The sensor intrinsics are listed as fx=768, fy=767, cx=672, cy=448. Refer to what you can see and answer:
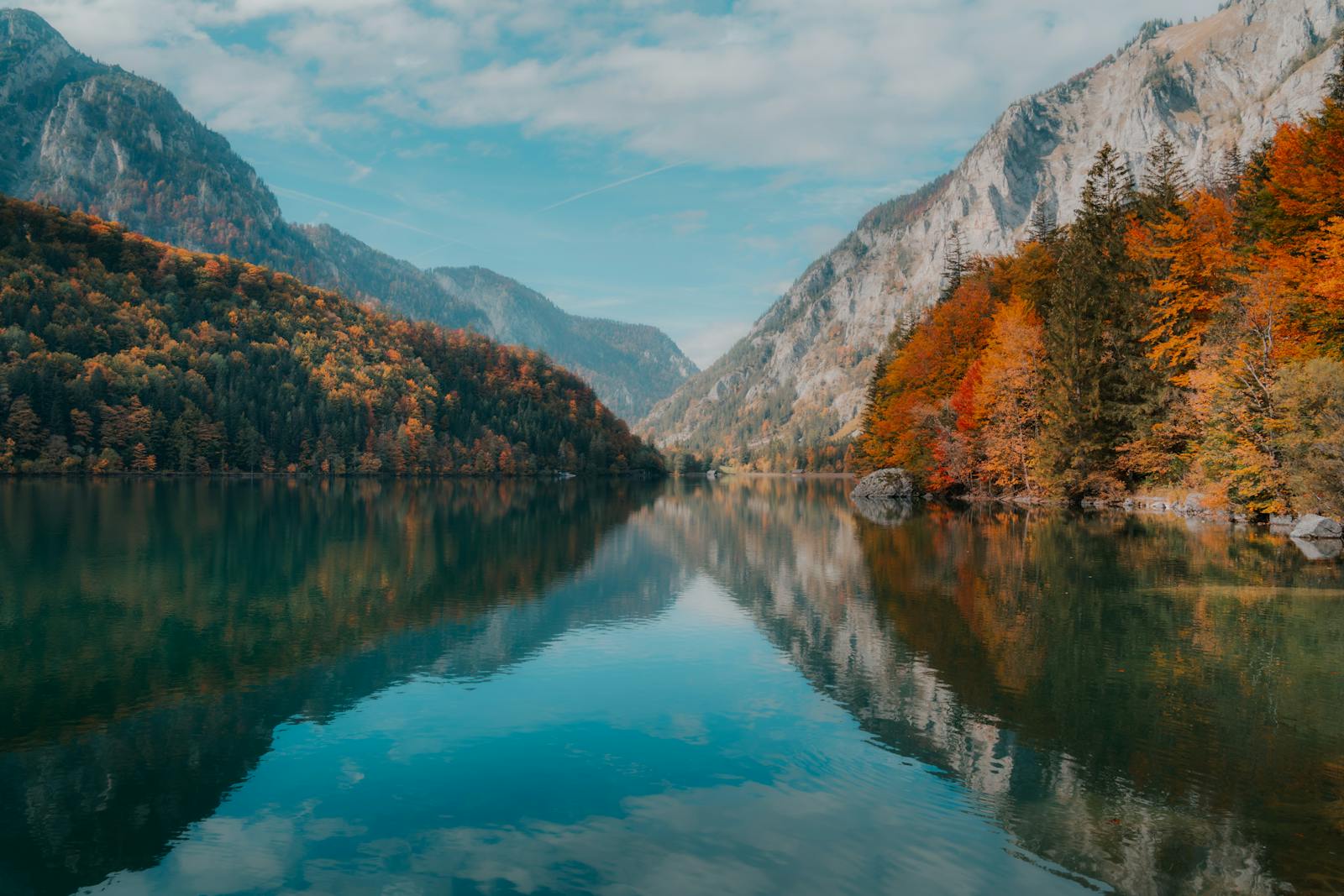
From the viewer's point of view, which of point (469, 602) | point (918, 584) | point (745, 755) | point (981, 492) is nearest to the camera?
point (745, 755)

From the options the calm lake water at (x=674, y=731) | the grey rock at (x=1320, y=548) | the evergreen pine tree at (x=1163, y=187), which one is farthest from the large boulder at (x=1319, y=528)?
the evergreen pine tree at (x=1163, y=187)

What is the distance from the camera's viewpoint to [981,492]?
74.8 m

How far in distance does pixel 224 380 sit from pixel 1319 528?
150 metres

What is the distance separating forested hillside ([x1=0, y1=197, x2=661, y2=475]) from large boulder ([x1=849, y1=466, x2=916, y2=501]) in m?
101

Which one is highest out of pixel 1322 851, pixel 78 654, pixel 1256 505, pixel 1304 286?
pixel 1304 286

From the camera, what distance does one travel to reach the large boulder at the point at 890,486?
267ft

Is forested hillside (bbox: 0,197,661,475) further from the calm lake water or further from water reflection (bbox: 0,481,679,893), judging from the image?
the calm lake water

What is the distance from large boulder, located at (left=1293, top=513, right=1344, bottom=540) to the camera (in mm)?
35875

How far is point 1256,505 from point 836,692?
129 feet

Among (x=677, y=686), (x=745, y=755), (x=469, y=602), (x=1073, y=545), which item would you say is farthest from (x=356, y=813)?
(x=1073, y=545)

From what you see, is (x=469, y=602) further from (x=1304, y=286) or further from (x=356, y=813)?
(x=1304, y=286)

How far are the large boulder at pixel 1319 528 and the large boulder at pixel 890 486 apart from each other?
44.1 meters

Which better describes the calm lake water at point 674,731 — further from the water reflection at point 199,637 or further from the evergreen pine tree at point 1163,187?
the evergreen pine tree at point 1163,187

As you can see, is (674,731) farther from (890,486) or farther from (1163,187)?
(890,486)
